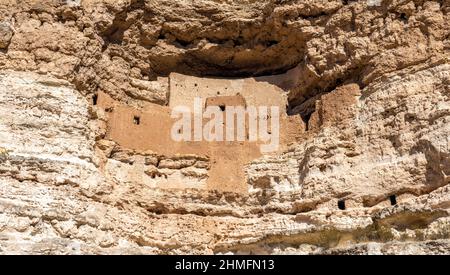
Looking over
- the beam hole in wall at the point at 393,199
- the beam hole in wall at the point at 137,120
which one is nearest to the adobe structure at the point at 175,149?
the beam hole in wall at the point at 137,120

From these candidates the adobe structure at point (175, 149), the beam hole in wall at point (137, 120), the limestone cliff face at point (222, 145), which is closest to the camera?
the limestone cliff face at point (222, 145)

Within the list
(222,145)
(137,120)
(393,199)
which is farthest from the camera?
(222,145)

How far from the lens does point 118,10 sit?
1709cm

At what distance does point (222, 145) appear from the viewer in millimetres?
16953

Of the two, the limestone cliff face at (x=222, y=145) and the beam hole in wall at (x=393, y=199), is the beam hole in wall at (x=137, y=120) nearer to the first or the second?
the limestone cliff face at (x=222, y=145)

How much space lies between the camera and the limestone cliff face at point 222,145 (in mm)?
13852

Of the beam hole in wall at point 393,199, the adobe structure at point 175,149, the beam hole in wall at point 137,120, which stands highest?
the beam hole in wall at point 137,120

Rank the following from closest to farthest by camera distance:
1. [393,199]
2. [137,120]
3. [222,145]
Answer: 1. [393,199]
2. [137,120]
3. [222,145]

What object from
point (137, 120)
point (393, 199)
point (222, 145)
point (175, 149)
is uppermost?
point (137, 120)

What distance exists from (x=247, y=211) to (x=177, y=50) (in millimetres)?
5023

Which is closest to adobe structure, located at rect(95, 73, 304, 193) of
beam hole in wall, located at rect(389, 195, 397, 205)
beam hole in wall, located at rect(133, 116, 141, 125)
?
beam hole in wall, located at rect(133, 116, 141, 125)

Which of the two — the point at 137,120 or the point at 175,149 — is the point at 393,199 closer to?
the point at 175,149

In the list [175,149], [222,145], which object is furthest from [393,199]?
[175,149]
